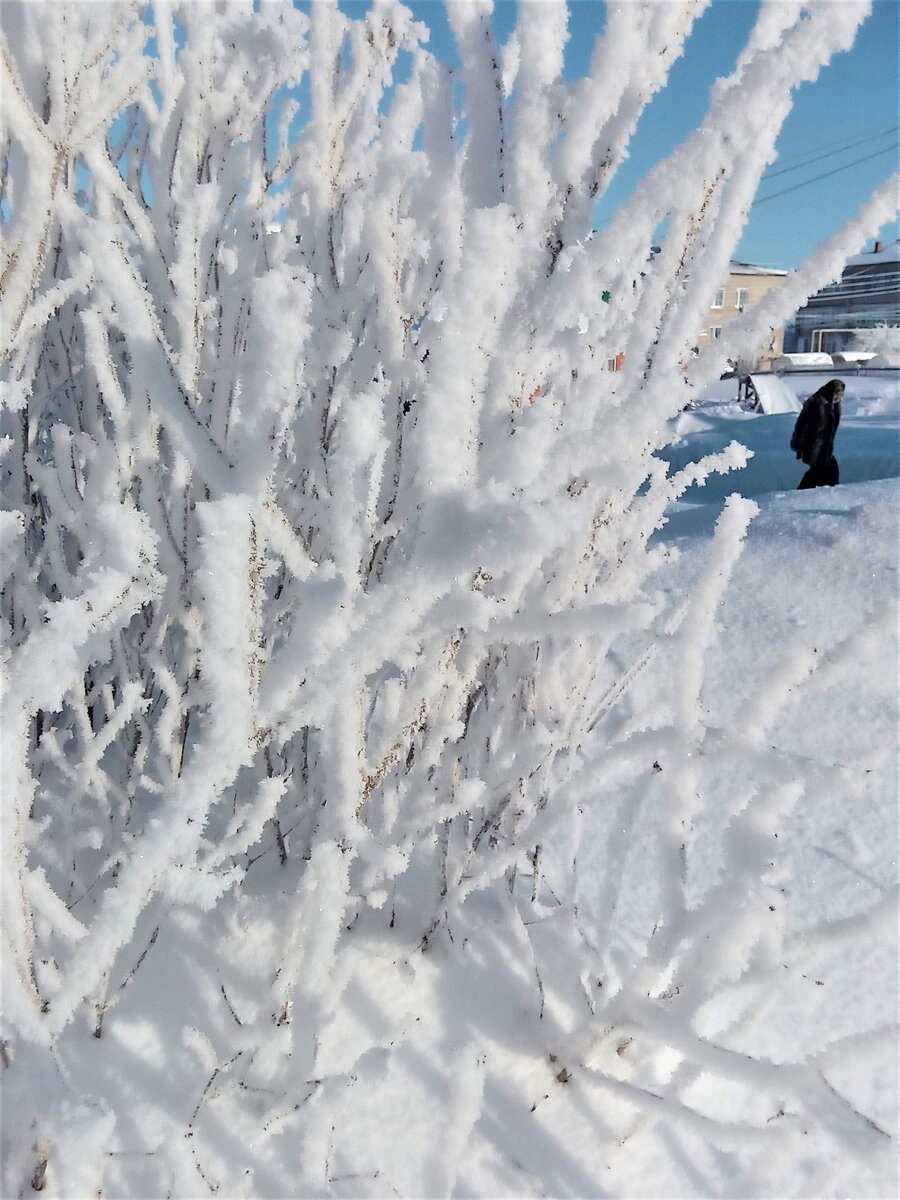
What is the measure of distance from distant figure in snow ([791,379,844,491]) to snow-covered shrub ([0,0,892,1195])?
512 cm

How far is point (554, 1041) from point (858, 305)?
139ft

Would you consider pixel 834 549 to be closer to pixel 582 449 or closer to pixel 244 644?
pixel 582 449

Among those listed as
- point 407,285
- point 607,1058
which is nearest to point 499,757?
point 607,1058

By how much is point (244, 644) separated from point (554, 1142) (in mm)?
856

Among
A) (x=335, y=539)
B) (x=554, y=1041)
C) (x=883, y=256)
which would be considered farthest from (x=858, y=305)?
(x=335, y=539)

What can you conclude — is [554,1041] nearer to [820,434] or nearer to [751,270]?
[820,434]

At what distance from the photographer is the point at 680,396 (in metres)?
0.64

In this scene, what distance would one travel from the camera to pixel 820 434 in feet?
18.5

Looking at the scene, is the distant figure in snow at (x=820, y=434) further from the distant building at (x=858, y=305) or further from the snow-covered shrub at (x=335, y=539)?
the distant building at (x=858, y=305)

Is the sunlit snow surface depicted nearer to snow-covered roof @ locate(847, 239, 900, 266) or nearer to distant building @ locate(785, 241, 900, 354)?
distant building @ locate(785, 241, 900, 354)

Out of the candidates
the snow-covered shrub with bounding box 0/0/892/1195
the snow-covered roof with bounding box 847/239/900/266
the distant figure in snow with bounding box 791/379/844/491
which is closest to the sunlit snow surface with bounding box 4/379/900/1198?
the snow-covered shrub with bounding box 0/0/892/1195

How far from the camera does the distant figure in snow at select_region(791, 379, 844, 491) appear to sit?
559 cm

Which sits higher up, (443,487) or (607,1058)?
(443,487)

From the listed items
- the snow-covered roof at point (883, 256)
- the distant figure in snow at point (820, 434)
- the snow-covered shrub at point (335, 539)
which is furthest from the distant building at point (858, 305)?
the snow-covered shrub at point (335, 539)
